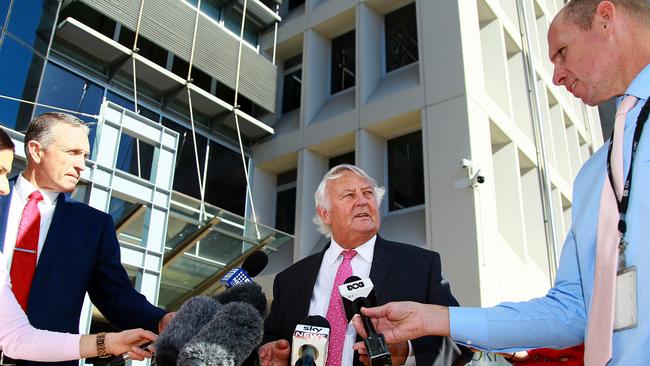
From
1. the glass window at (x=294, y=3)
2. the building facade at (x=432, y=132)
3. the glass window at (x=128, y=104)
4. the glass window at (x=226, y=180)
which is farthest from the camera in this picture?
the glass window at (x=294, y=3)

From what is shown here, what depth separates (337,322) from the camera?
10.1 feet

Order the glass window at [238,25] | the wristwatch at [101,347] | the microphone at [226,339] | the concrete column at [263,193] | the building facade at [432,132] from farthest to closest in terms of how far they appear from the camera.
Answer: the glass window at [238,25]
the concrete column at [263,193]
the building facade at [432,132]
the wristwatch at [101,347]
the microphone at [226,339]

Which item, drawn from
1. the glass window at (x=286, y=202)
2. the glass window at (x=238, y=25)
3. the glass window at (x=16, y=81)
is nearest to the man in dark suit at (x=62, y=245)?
the glass window at (x=16, y=81)

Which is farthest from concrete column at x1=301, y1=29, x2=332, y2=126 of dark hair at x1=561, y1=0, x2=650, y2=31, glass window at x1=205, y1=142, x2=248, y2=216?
dark hair at x1=561, y1=0, x2=650, y2=31

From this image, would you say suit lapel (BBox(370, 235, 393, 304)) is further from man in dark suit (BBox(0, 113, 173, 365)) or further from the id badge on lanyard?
the id badge on lanyard

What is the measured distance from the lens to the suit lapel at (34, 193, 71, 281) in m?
2.72

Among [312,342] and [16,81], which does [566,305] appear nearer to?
[312,342]

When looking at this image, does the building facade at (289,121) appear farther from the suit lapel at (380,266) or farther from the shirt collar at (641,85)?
the shirt collar at (641,85)

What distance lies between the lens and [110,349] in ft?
7.47

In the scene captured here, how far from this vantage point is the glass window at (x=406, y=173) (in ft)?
37.3

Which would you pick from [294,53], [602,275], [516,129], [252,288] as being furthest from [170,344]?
[294,53]

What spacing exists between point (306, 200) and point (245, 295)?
33.0ft

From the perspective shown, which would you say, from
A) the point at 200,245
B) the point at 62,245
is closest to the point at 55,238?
the point at 62,245

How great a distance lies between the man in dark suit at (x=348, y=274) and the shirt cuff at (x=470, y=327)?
0.66m
